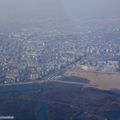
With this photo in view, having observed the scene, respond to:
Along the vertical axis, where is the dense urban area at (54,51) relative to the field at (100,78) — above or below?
above

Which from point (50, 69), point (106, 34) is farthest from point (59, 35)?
point (50, 69)

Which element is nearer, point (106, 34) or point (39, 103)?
point (39, 103)

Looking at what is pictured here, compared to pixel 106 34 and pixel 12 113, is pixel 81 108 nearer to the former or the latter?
pixel 12 113

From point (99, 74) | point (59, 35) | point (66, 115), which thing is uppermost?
point (59, 35)

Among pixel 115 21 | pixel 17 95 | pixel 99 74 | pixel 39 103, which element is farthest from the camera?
pixel 115 21

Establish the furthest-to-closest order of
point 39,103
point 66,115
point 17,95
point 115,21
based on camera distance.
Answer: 1. point 115,21
2. point 17,95
3. point 39,103
4. point 66,115

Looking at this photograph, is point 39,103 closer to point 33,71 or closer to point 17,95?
point 17,95

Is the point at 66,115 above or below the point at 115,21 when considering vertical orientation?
below

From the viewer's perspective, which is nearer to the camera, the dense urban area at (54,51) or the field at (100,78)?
the field at (100,78)
